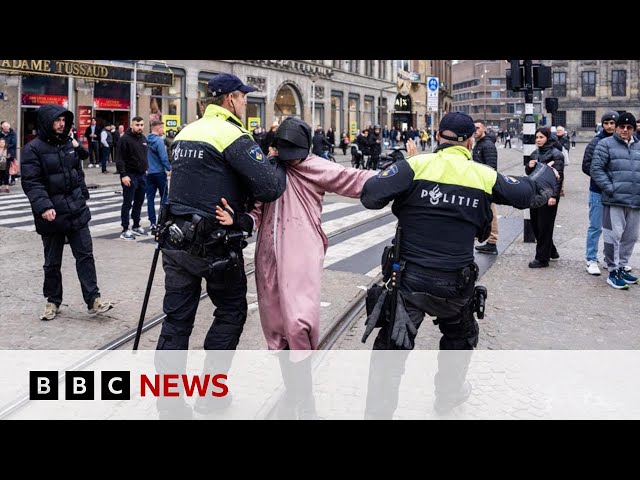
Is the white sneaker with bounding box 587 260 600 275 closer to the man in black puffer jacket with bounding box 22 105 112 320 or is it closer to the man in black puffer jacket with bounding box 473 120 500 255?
the man in black puffer jacket with bounding box 473 120 500 255

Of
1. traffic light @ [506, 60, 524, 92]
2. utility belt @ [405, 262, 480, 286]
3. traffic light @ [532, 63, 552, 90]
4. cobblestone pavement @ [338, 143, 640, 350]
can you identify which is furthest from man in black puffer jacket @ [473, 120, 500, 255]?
utility belt @ [405, 262, 480, 286]

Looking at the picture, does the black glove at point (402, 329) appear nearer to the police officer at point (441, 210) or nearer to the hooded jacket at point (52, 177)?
the police officer at point (441, 210)

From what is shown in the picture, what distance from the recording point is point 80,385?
15.1 feet

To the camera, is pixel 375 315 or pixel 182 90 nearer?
pixel 375 315

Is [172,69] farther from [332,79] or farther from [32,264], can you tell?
[32,264]

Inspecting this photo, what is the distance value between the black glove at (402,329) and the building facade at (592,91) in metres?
86.2

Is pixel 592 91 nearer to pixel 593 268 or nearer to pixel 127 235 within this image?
pixel 593 268

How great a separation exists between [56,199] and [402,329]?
12.4ft

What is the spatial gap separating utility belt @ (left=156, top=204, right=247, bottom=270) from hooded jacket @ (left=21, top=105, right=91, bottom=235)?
2.40 metres

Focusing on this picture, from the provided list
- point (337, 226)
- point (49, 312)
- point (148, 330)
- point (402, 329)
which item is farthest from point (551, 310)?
point (337, 226)

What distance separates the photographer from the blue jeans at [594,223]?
26.6 feet

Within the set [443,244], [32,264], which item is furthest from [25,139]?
[443,244]

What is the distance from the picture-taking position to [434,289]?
3783mm

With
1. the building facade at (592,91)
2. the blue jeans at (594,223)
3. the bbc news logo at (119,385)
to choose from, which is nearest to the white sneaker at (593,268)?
the blue jeans at (594,223)
